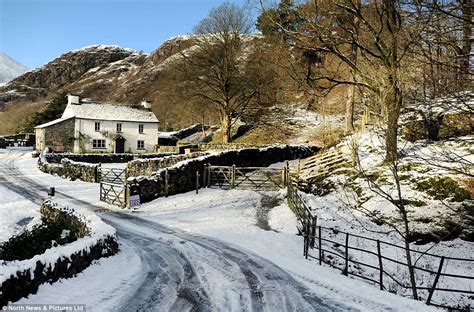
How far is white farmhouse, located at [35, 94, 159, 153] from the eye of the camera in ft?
145

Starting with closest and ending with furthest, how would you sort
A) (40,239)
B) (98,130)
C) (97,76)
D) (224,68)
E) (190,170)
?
(40,239), (190,170), (224,68), (98,130), (97,76)

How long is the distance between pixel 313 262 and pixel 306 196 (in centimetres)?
898

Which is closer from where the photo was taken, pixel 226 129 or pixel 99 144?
pixel 226 129

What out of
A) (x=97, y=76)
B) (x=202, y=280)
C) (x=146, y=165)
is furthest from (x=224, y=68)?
(x=97, y=76)

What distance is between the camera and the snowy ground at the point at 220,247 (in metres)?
7.74

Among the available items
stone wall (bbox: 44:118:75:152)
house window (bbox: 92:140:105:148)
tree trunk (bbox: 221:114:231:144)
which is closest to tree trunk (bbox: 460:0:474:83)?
tree trunk (bbox: 221:114:231:144)

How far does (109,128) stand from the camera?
152ft

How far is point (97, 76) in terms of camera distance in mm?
130250

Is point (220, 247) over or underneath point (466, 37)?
underneath

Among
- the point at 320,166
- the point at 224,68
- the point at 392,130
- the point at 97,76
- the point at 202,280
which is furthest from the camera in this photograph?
the point at 97,76

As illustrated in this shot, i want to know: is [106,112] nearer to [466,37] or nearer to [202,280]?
[202,280]

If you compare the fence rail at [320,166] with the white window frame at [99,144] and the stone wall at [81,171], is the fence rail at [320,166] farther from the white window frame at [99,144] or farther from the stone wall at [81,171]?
the white window frame at [99,144]

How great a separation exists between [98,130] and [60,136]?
4558 mm

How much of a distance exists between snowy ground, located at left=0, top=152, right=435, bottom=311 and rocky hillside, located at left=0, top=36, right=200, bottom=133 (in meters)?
82.8
